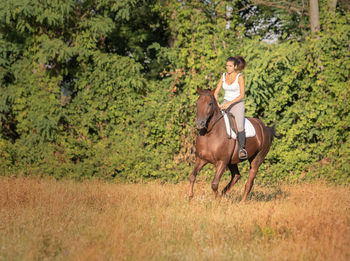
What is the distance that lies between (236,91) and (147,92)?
527cm

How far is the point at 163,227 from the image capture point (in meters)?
6.41

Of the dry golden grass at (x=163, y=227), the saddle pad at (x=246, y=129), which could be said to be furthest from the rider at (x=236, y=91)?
the dry golden grass at (x=163, y=227)

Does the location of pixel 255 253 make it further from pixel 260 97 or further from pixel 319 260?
pixel 260 97

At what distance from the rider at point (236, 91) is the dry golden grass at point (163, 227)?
1.38m

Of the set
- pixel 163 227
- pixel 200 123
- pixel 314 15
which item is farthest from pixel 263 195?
pixel 314 15

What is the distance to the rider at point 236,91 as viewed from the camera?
313 inches

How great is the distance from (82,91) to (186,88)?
11.1 ft

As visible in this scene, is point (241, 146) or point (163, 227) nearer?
point (163, 227)

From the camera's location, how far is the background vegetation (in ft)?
37.0

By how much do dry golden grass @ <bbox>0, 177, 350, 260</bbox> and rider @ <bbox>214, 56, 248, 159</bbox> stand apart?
4.52 feet

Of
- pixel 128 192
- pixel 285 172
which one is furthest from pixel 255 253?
pixel 285 172

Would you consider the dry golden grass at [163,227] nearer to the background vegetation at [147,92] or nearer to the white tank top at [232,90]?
the white tank top at [232,90]

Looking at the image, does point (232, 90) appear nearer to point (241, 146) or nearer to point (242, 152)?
point (241, 146)

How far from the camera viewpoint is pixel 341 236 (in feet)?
17.8
